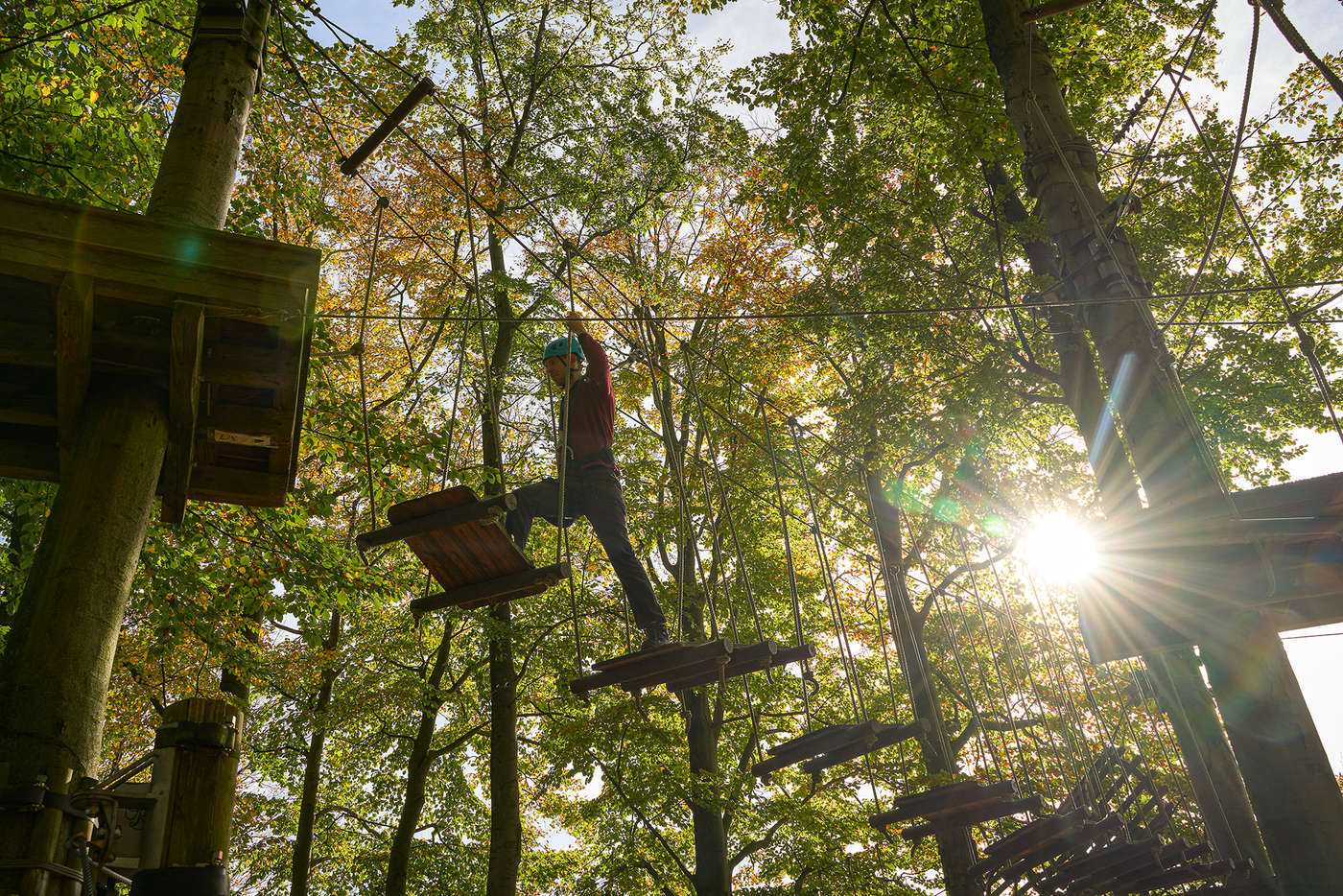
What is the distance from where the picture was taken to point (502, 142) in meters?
13.7

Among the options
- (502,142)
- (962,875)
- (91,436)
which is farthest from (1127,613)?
(502,142)

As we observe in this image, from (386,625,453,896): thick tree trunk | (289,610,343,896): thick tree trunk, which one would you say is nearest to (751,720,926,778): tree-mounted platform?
(386,625,453,896): thick tree trunk

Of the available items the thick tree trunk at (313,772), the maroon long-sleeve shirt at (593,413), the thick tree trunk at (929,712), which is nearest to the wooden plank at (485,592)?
the maroon long-sleeve shirt at (593,413)

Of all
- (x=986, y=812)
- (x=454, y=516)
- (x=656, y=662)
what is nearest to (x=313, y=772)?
(x=986, y=812)

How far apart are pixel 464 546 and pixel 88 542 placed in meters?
1.69

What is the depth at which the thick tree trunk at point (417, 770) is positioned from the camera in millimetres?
12133

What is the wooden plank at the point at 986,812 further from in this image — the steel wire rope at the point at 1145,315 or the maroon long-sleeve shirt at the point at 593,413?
the maroon long-sleeve shirt at the point at 593,413

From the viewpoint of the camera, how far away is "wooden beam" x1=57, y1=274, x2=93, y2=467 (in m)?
2.81

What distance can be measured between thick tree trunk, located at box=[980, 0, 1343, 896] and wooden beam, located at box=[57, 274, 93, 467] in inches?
195

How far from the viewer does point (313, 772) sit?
43.3 feet

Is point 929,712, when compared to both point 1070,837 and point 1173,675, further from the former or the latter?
point 1173,675

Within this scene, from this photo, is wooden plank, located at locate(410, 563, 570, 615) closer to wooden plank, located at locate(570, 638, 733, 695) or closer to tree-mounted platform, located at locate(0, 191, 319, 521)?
wooden plank, located at locate(570, 638, 733, 695)

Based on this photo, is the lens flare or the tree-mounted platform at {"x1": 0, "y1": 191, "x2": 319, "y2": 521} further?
the lens flare

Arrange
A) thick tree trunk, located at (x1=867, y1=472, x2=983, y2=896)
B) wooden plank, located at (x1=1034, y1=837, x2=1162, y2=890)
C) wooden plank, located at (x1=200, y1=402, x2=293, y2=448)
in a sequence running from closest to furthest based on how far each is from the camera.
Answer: wooden plank, located at (x1=200, y1=402, x2=293, y2=448) → wooden plank, located at (x1=1034, y1=837, x2=1162, y2=890) → thick tree trunk, located at (x1=867, y1=472, x2=983, y2=896)
